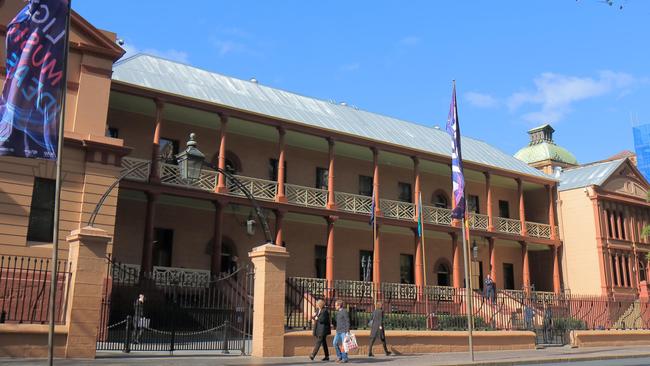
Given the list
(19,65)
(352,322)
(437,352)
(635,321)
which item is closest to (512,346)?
(437,352)

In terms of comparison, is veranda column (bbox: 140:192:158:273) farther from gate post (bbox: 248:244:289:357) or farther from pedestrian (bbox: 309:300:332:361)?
pedestrian (bbox: 309:300:332:361)

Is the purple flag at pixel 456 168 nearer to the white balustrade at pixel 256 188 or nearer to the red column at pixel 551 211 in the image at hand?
the white balustrade at pixel 256 188

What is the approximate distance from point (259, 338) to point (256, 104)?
1454cm

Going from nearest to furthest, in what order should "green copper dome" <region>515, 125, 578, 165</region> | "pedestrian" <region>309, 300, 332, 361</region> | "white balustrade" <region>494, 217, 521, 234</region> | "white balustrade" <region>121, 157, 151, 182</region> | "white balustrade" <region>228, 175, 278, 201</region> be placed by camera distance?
"pedestrian" <region>309, 300, 332, 361</region>, "white balustrade" <region>121, 157, 151, 182</region>, "white balustrade" <region>228, 175, 278, 201</region>, "white balustrade" <region>494, 217, 521, 234</region>, "green copper dome" <region>515, 125, 578, 165</region>

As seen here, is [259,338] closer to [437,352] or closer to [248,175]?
[437,352]

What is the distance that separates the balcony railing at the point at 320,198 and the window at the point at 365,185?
191 cm

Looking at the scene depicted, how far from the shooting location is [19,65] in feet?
30.8

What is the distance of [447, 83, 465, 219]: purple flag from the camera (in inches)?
610

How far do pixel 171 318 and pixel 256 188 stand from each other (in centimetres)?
890

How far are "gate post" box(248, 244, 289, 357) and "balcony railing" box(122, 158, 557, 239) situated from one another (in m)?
7.76

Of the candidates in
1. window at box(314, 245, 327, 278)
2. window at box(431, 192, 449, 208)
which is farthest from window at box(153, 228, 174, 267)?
window at box(431, 192, 449, 208)

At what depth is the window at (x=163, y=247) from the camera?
24.2 meters

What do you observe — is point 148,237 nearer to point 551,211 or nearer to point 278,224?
point 278,224

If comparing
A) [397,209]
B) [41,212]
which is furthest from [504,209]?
[41,212]
